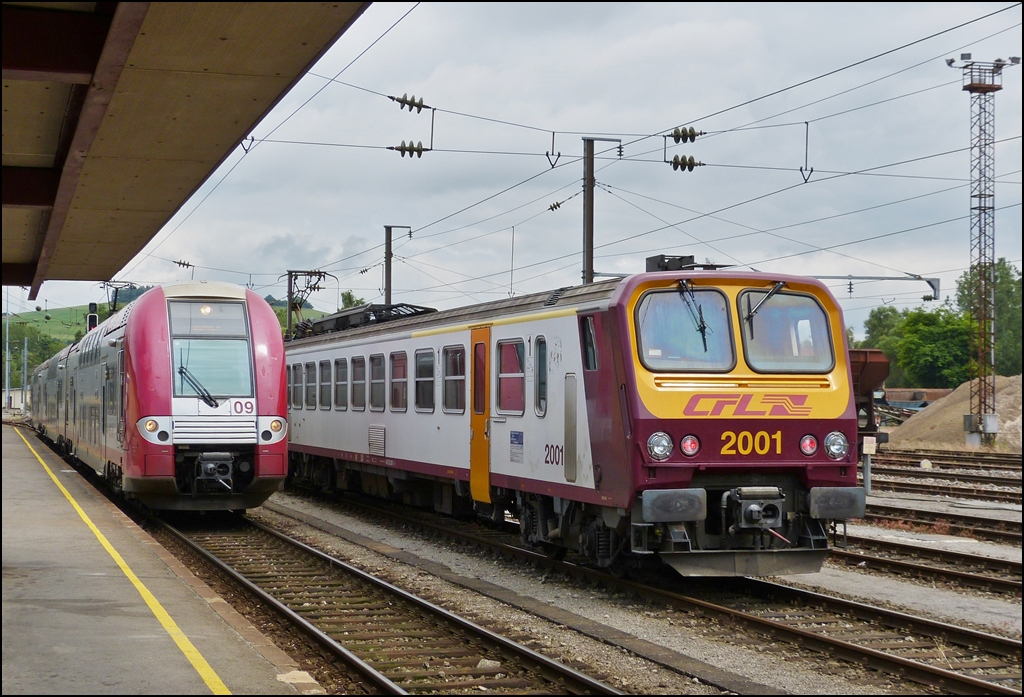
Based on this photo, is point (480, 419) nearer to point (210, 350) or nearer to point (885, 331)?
point (210, 350)

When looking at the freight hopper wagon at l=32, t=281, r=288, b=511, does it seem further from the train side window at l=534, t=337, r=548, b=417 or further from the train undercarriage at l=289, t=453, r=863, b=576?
the train undercarriage at l=289, t=453, r=863, b=576

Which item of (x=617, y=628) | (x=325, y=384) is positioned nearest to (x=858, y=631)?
(x=617, y=628)

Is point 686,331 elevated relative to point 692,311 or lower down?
lower down

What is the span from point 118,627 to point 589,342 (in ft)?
16.6

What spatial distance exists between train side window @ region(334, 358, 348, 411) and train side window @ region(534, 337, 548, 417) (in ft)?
26.3

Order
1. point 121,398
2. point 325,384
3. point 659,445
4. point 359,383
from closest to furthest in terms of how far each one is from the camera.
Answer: point 659,445, point 121,398, point 359,383, point 325,384

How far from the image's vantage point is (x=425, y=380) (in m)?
15.2

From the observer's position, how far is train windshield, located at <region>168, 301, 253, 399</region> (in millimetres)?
14797

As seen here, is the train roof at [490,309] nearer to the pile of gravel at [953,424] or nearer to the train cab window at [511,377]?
the train cab window at [511,377]

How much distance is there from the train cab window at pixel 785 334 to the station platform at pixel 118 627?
5.26m

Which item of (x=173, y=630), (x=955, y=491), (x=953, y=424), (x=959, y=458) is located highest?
(x=173, y=630)

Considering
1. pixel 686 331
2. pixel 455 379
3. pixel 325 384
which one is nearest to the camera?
pixel 686 331

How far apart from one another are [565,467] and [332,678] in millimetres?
3956

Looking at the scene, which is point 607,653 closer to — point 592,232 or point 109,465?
point 109,465
